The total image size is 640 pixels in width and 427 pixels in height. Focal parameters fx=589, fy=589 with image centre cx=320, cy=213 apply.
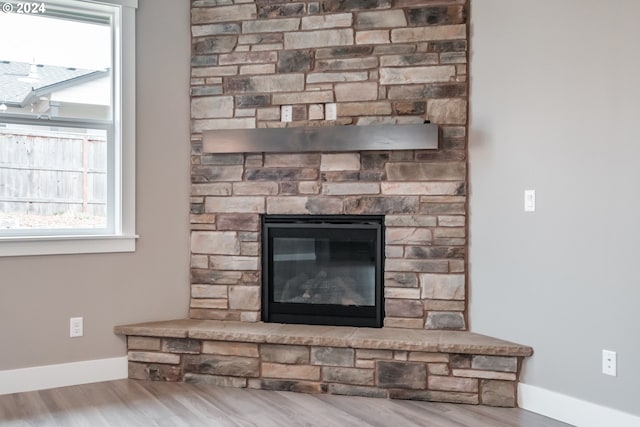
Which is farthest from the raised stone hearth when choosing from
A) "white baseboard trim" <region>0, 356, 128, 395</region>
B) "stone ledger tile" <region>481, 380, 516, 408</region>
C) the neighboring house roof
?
the neighboring house roof

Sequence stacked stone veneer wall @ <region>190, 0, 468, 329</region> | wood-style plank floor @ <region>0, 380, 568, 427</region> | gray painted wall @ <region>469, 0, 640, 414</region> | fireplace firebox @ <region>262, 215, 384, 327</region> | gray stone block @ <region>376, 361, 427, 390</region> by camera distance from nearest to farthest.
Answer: gray painted wall @ <region>469, 0, 640, 414</region> < wood-style plank floor @ <region>0, 380, 568, 427</region> < gray stone block @ <region>376, 361, 427, 390</region> < stacked stone veneer wall @ <region>190, 0, 468, 329</region> < fireplace firebox @ <region>262, 215, 384, 327</region>

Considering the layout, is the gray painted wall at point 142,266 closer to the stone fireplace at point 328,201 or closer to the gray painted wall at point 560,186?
the stone fireplace at point 328,201

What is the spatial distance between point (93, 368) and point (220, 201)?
129cm

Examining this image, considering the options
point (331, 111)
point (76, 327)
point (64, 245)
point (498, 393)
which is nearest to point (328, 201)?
point (331, 111)

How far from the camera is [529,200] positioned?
318 centimetres

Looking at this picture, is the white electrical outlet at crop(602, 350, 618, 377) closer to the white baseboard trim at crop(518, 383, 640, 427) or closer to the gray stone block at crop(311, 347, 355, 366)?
the white baseboard trim at crop(518, 383, 640, 427)

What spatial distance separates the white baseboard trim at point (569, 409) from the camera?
2736mm

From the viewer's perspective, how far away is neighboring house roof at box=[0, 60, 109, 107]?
3441 mm

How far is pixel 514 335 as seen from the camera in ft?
10.7

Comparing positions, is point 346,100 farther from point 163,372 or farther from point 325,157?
point 163,372

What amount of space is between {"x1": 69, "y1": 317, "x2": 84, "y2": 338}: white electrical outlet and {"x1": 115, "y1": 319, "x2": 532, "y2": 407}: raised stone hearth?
8.4 inches

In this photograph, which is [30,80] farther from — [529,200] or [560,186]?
[560,186]

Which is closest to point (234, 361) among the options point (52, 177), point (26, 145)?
point (52, 177)

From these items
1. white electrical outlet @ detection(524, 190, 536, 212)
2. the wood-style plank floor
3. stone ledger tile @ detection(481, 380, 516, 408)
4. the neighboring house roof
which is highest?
the neighboring house roof
